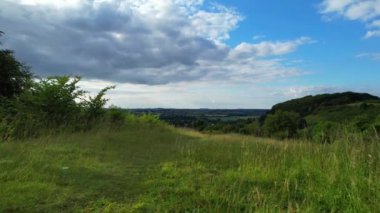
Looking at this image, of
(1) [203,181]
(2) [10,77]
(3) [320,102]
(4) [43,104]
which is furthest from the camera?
(3) [320,102]

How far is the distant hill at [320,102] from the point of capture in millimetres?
78750

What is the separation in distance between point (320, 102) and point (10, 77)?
260 feet

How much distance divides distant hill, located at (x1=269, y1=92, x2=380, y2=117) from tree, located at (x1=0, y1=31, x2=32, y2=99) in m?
57.5

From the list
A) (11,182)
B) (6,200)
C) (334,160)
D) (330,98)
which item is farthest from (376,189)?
(330,98)

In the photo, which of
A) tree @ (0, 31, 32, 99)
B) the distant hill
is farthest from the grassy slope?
the distant hill

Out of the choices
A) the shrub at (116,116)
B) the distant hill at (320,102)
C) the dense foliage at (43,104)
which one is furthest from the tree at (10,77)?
the distant hill at (320,102)

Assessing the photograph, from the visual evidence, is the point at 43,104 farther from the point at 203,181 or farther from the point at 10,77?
the point at 203,181

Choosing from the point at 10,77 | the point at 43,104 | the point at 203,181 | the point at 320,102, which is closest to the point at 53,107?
the point at 43,104

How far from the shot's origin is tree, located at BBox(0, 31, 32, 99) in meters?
20.0

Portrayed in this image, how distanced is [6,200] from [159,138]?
12.7m

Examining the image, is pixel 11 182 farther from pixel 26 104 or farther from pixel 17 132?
pixel 26 104

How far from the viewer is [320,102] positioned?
90.7 m

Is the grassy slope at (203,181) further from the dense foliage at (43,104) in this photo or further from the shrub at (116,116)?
the shrub at (116,116)

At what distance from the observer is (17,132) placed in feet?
42.1
